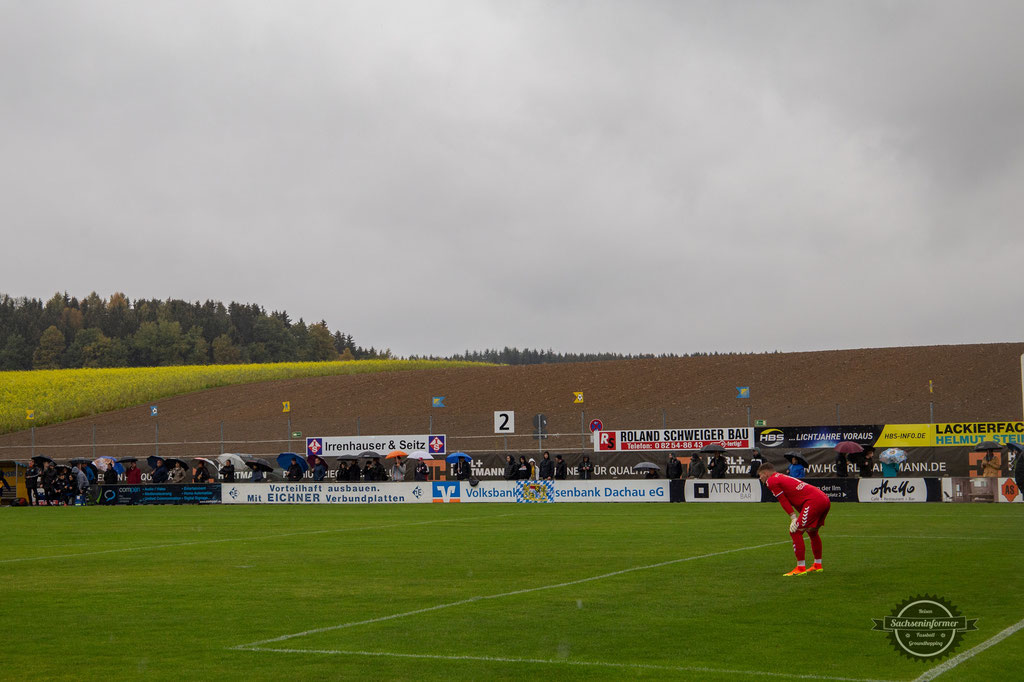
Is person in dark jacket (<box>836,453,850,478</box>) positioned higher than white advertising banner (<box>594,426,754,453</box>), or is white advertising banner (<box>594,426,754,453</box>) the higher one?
white advertising banner (<box>594,426,754,453</box>)

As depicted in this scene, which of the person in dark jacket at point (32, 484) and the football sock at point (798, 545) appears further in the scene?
the person in dark jacket at point (32, 484)

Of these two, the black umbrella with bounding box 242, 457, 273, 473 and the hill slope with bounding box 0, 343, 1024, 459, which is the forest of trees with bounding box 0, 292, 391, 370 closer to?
the hill slope with bounding box 0, 343, 1024, 459

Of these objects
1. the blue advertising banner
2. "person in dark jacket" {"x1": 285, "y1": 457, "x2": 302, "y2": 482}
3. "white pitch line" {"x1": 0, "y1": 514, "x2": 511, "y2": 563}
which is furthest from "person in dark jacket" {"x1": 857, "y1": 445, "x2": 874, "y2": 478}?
the blue advertising banner

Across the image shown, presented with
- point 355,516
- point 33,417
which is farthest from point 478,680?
point 33,417

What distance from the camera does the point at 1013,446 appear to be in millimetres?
41938

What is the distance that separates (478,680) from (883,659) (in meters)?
3.60

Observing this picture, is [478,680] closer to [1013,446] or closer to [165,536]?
[165,536]

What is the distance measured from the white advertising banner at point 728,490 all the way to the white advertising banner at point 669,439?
8.47 meters

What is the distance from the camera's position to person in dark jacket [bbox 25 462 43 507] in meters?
48.4

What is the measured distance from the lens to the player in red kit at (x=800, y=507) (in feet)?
53.8

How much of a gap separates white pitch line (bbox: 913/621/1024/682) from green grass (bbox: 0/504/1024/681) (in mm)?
123

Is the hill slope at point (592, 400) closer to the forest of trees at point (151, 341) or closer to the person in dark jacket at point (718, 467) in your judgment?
the person in dark jacket at point (718, 467)

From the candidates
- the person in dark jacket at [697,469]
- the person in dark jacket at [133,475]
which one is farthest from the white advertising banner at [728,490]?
the person in dark jacket at [133,475]

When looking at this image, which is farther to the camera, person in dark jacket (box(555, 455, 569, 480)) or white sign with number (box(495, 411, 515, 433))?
white sign with number (box(495, 411, 515, 433))
